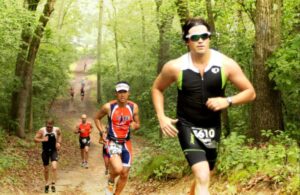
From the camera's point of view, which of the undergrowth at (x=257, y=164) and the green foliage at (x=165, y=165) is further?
the green foliage at (x=165, y=165)

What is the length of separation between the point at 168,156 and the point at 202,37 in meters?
6.68

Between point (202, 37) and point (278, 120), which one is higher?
point (202, 37)

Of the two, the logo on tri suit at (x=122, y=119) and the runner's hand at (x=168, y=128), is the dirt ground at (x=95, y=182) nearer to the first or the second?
the logo on tri suit at (x=122, y=119)

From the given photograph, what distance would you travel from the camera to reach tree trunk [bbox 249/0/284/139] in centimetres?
879

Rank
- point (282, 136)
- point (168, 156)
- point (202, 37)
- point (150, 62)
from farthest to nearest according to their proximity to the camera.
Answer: point (150, 62) → point (168, 156) → point (282, 136) → point (202, 37)

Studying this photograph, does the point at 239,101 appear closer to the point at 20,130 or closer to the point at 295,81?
the point at 295,81

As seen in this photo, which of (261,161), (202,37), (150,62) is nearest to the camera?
(202,37)

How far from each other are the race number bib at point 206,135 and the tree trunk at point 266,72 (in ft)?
14.1

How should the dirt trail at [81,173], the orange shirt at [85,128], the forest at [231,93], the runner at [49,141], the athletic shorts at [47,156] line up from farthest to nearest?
the orange shirt at [85,128] → the dirt trail at [81,173] → the athletic shorts at [47,156] → the runner at [49,141] → the forest at [231,93]

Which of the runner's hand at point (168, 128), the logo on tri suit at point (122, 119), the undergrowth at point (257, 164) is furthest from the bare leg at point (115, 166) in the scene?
the runner's hand at point (168, 128)

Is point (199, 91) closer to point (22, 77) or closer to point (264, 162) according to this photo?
point (264, 162)

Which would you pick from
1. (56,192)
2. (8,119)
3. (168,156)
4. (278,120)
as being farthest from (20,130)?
(278,120)

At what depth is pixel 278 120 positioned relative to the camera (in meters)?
8.78

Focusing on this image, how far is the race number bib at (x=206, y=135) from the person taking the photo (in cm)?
473
